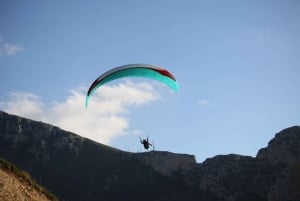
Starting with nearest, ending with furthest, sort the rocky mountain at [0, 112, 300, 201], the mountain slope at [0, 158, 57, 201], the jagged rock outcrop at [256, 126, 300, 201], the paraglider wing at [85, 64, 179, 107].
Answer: the mountain slope at [0, 158, 57, 201], the paraglider wing at [85, 64, 179, 107], the jagged rock outcrop at [256, 126, 300, 201], the rocky mountain at [0, 112, 300, 201]

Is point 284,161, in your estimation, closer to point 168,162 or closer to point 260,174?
point 260,174

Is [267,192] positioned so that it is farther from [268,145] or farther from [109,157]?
[109,157]

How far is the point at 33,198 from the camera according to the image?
792 inches

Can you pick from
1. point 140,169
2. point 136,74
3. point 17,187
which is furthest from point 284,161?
point 17,187

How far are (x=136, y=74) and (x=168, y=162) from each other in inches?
4688

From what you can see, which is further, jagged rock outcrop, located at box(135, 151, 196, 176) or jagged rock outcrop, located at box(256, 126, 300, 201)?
jagged rock outcrop, located at box(135, 151, 196, 176)

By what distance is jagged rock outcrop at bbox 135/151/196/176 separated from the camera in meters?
143

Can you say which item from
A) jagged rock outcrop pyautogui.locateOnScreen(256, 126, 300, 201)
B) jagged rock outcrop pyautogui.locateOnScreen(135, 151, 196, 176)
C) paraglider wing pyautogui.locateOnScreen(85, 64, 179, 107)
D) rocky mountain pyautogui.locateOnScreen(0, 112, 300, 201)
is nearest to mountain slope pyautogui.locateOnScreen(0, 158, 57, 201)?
paraglider wing pyautogui.locateOnScreen(85, 64, 179, 107)

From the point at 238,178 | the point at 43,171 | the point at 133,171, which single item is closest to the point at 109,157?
the point at 133,171

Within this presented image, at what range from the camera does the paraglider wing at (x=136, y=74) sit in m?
27.4

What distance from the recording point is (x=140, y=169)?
14288 cm

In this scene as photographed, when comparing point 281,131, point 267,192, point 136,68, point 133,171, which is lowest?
point 136,68

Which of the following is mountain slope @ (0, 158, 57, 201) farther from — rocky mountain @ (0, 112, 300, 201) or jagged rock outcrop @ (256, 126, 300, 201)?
jagged rock outcrop @ (256, 126, 300, 201)

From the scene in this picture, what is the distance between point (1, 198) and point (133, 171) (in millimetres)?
124892
